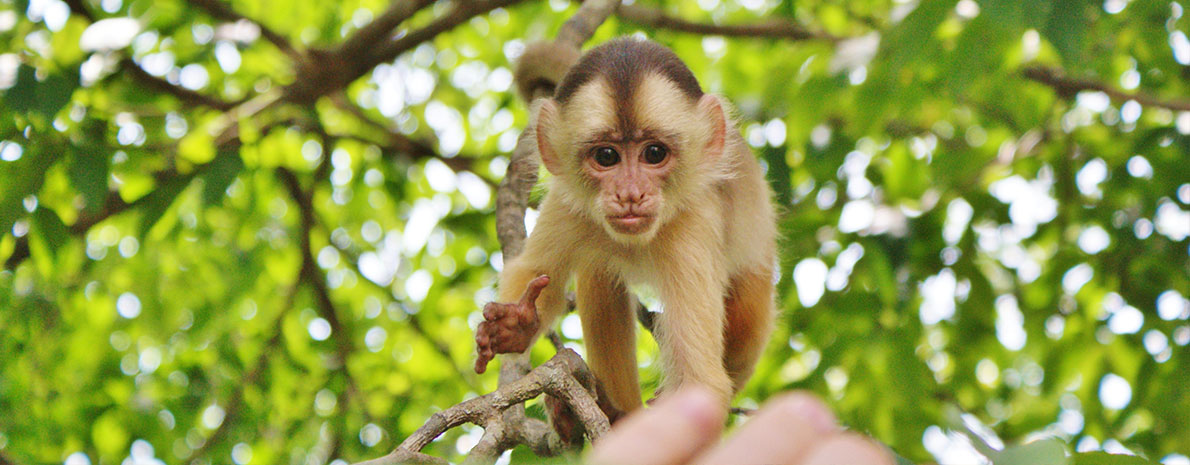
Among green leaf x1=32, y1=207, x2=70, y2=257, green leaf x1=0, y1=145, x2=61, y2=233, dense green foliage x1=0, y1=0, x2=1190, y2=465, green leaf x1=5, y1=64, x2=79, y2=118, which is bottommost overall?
dense green foliage x1=0, y1=0, x2=1190, y2=465

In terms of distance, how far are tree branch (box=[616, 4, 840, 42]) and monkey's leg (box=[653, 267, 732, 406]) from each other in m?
2.85

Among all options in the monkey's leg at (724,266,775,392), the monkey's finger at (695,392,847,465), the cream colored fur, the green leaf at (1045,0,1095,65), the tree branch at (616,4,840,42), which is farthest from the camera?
the tree branch at (616,4,840,42)

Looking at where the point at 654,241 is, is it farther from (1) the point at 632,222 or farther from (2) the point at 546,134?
(2) the point at 546,134

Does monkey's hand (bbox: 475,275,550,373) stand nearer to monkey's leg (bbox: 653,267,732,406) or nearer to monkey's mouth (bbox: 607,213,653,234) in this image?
monkey's mouth (bbox: 607,213,653,234)

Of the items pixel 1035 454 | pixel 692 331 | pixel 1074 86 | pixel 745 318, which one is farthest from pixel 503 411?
pixel 1074 86

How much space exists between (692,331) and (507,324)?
69 centimetres

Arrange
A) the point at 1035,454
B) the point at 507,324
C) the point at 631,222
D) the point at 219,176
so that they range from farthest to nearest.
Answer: the point at 219,176, the point at 631,222, the point at 507,324, the point at 1035,454

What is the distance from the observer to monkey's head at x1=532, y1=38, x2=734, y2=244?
Result: 12.4 feet

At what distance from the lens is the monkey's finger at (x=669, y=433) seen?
49.1 inches

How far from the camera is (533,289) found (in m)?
3.48


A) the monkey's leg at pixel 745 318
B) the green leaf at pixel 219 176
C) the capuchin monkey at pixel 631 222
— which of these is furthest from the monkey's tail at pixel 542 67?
the green leaf at pixel 219 176

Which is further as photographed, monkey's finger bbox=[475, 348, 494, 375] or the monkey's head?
the monkey's head

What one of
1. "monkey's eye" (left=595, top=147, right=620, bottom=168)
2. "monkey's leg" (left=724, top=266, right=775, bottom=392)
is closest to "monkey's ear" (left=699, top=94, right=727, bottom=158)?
"monkey's eye" (left=595, top=147, right=620, bottom=168)

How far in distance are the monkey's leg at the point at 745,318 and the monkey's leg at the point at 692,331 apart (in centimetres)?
75
